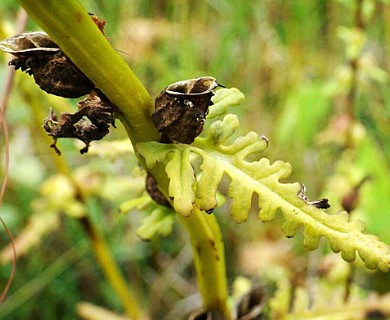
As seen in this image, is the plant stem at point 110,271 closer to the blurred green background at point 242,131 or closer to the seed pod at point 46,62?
the blurred green background at point 242,131

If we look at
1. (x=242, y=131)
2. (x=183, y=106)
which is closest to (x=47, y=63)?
(x=183, y=106)

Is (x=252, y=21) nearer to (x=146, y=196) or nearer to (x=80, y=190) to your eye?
(x=80, y=190)

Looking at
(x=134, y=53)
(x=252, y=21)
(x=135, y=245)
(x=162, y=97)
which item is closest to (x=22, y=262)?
(x=135, y=245)

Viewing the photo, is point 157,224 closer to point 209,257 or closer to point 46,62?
point 209,257

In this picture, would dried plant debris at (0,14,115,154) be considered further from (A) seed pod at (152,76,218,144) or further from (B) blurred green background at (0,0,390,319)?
(B) blurred green background at (0,0,390,319)

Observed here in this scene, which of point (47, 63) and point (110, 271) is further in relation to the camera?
point (110, 271)

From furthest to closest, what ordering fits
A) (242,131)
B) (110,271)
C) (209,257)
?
(242,131)
(110,271)
(209,257)

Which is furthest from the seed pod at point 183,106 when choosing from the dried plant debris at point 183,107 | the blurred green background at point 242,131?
the blurred green background at point 242,131
